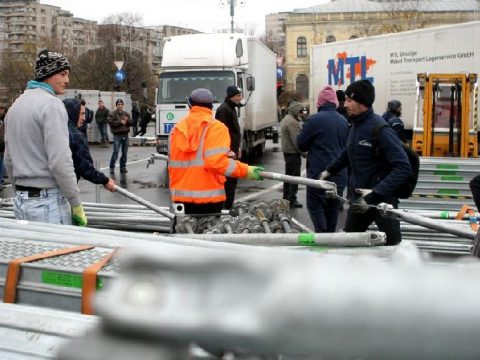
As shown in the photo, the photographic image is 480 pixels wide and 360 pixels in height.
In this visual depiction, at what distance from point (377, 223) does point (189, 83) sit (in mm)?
11718

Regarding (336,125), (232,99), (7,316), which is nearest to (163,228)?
(336,125)

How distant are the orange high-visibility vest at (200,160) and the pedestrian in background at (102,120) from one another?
70.1 ft

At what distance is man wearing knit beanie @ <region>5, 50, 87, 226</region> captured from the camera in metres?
4.46

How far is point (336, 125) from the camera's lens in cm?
822

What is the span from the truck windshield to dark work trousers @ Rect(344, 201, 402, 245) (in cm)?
1106

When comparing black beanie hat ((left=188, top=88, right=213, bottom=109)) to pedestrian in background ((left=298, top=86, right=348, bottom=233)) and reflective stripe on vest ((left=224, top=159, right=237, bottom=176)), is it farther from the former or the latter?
pedestrian in background ((left=298, top=86, right=348, bottom=233))

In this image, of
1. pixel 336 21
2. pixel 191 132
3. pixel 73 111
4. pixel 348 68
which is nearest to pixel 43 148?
pixel 191 132

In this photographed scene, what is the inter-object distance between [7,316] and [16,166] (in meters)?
2.65

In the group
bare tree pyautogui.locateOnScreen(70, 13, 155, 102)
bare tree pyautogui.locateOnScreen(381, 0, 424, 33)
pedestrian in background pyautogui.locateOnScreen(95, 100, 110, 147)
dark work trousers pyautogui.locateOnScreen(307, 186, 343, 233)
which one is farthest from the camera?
bare tree pyautogui.locateOnScreen(70, 13, 155, 102)

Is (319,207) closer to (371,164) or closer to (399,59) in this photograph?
(371,164)

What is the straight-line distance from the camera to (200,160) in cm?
569

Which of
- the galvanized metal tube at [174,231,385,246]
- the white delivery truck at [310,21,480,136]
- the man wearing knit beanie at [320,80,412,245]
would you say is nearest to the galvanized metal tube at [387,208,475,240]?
the galvanized metal tube at [174,231,385,246]

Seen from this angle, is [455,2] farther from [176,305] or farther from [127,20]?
[176,305]

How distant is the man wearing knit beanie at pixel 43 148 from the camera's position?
4.46 metres
